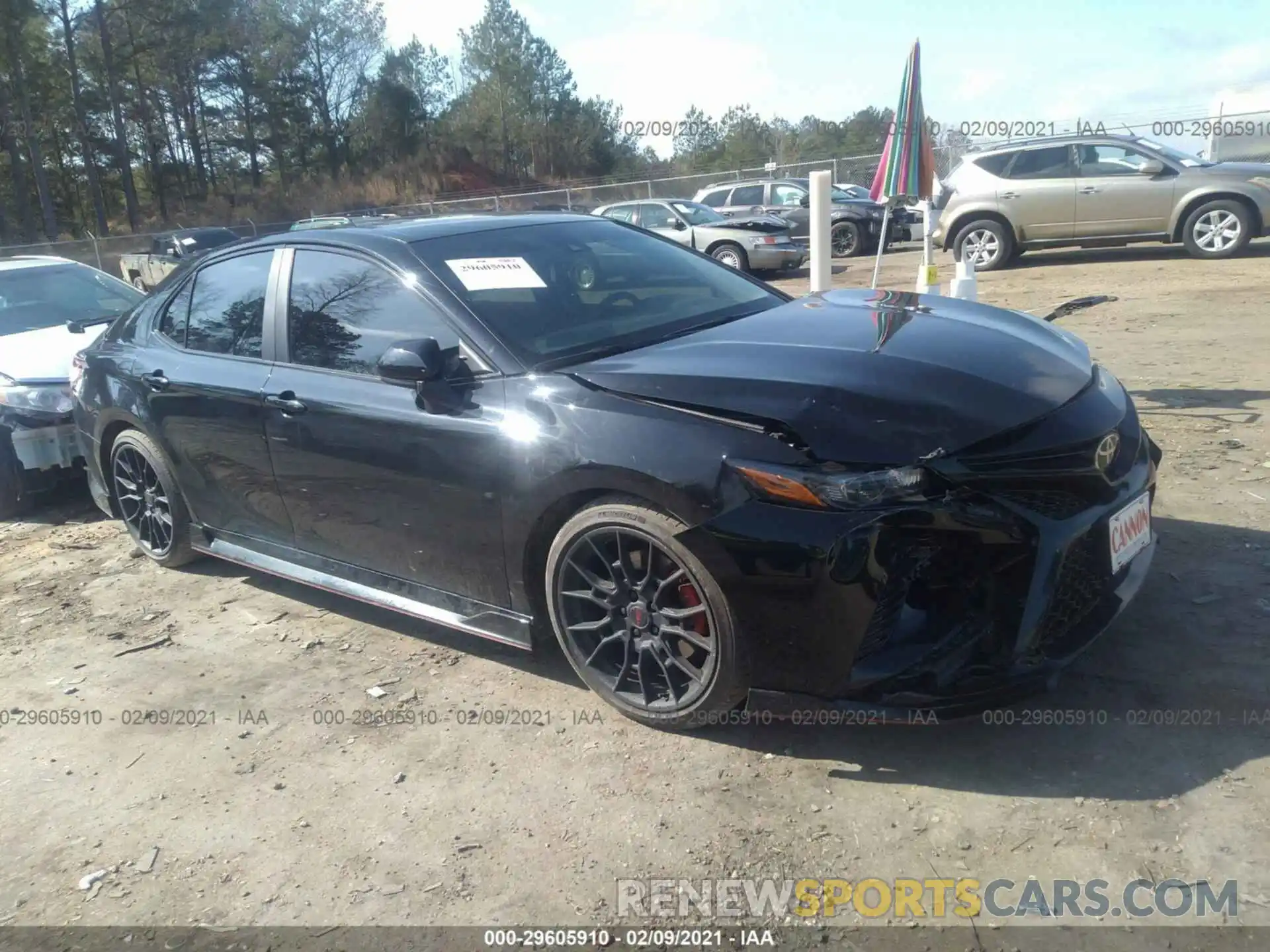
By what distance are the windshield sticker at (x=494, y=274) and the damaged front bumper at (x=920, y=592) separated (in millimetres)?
1423

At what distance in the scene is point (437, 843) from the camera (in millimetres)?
2887

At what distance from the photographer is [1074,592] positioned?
2.93m

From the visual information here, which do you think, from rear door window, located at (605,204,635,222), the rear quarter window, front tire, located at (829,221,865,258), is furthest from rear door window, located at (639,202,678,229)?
the rear quarter window

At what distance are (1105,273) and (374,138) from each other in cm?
4621

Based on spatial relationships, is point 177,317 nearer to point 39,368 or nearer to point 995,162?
point 39,368

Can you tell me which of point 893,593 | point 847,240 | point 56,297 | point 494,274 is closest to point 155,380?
point 494,274

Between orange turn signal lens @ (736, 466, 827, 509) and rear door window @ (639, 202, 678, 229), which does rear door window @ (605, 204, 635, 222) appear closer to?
rear door window @ (639, 202, 678, 229)

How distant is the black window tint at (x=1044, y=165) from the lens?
45.1 ft

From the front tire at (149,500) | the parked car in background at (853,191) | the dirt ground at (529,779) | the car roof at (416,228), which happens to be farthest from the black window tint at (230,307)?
the parked car in background at (853,191)

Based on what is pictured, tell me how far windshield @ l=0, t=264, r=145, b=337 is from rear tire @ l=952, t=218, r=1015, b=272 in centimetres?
1095

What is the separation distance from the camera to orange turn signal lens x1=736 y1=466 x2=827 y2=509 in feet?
9.04

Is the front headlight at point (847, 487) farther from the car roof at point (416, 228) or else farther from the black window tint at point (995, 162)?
the black window tint at point (995, 162)

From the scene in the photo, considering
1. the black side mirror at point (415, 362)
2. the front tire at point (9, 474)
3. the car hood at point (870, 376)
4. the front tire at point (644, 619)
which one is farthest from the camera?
the front tire at point (9, 474)

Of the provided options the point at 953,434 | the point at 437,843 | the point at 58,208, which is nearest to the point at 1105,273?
the point at 953,434
